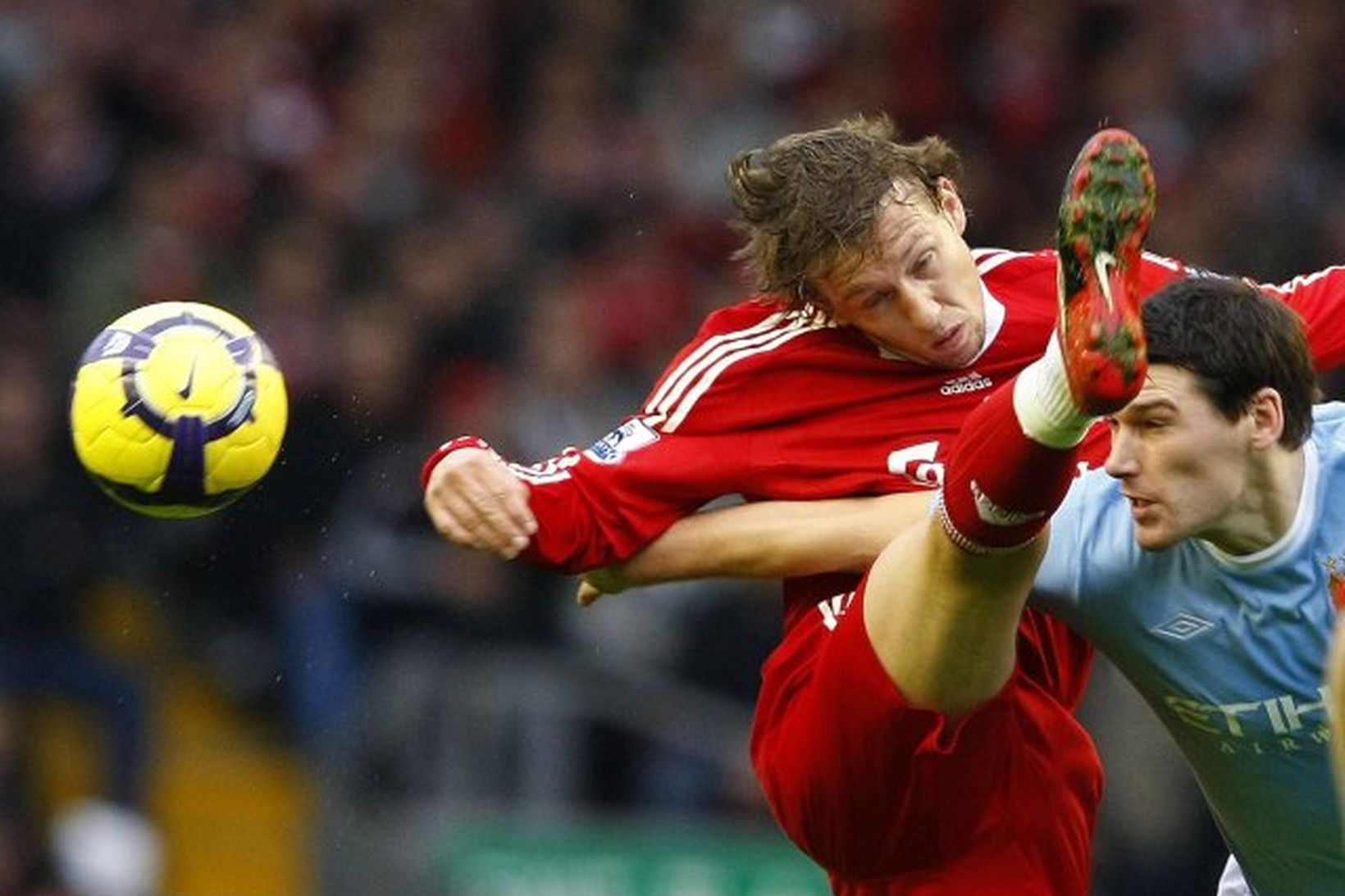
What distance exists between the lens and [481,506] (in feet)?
17.7

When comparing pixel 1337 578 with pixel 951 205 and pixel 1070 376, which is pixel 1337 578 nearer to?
pixel 1070 376

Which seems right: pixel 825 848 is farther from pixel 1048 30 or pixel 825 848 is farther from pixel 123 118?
pixel 1048 30

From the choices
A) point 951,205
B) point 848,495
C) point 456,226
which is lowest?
point 456,226

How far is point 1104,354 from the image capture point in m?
4.57

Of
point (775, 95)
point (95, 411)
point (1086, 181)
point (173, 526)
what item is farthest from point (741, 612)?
point (1086, 181)

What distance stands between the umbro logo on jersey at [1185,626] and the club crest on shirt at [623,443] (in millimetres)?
1047

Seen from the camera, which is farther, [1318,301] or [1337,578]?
[1318,301]

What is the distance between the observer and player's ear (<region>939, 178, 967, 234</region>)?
226 inches

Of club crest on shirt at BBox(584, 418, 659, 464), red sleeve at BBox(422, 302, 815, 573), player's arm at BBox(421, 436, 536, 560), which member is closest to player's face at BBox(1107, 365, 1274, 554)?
red sleeve at BBox(422, 302, 815, 573)

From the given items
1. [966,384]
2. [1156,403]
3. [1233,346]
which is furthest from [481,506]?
[1233,346]

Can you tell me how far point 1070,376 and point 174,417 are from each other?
7.01ft

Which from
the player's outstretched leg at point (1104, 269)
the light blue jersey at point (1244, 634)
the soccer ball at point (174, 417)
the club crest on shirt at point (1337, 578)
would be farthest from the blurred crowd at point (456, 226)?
the player's outstretched leg at point (1104, 269)

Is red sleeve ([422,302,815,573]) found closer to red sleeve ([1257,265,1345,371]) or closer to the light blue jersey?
the light blue jersey

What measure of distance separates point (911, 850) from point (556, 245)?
6.92 meters
